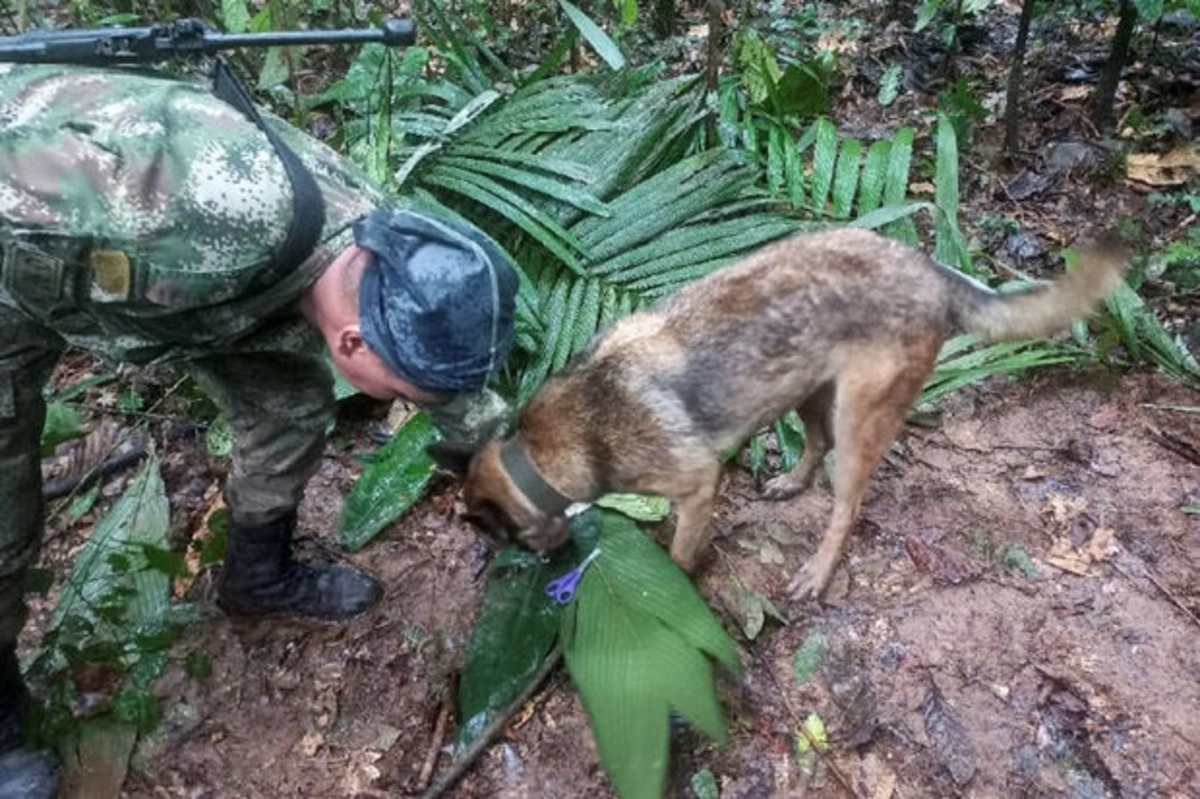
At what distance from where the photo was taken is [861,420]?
357 centimetres

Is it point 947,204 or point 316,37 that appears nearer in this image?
point 316,37

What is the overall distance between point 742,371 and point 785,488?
0.95 meters

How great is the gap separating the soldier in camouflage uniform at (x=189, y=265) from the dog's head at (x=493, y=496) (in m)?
0.19

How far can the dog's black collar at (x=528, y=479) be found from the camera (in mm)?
3342

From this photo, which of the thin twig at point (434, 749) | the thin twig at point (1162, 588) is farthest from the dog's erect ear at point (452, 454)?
the thin twig at point (1162, 588)

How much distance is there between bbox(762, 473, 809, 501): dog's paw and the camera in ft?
14.0

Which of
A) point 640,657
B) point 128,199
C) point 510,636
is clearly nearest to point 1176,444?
point 640,657

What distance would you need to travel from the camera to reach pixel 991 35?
742 centimetres

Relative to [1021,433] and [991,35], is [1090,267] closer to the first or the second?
[1021,433]

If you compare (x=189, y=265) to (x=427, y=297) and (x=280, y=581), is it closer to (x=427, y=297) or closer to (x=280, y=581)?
(x=427, y=297)

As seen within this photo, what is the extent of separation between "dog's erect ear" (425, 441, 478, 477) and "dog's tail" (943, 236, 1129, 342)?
1736mm

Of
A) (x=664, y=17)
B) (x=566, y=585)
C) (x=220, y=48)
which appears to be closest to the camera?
(x=220, y=48)

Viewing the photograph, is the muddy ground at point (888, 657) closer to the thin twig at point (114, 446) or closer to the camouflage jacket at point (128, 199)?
the thin twig at point (114, 446)

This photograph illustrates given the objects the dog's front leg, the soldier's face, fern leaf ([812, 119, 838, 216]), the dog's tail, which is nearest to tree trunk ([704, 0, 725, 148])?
fern leaf ([812, 119, 838, 216])
